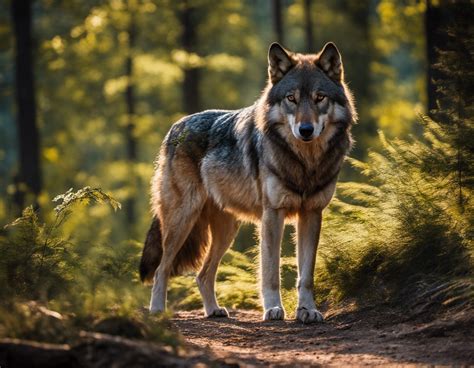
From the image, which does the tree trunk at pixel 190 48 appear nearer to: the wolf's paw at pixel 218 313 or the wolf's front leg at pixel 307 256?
the wolf's paw at pixel 218 313

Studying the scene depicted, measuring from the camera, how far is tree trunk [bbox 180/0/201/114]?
67.6ft

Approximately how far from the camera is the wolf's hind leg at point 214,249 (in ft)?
27.8

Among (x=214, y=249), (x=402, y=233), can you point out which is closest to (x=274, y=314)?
(x=402, y=233)

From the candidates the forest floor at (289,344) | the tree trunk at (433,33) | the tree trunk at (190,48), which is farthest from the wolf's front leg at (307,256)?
the tree trunk at (190,48)

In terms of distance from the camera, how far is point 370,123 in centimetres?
2600

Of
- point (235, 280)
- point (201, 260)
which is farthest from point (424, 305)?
point (235, 280)

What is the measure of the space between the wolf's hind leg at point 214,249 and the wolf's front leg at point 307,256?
1403 mm

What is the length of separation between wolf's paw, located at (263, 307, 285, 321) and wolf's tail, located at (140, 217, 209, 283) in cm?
149

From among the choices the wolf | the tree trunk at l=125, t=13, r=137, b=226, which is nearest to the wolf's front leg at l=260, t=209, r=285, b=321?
the wolf

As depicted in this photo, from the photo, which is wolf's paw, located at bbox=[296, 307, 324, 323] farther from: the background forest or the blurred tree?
the blurred tree

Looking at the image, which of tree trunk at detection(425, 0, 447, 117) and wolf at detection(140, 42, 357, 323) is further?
tree trunk at detection(425, 0, 447, 117)

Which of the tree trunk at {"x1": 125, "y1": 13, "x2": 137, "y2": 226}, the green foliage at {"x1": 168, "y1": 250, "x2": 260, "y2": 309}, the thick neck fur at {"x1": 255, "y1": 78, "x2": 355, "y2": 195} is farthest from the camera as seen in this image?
the tree trunk at {"x1": 125, "y1": 13, "x2": 137, "y2": 226}

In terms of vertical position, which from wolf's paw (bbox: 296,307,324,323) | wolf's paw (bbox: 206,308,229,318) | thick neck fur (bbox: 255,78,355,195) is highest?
thick neck fur (bbox: 255,78,355,195)

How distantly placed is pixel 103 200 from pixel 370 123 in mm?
20380
